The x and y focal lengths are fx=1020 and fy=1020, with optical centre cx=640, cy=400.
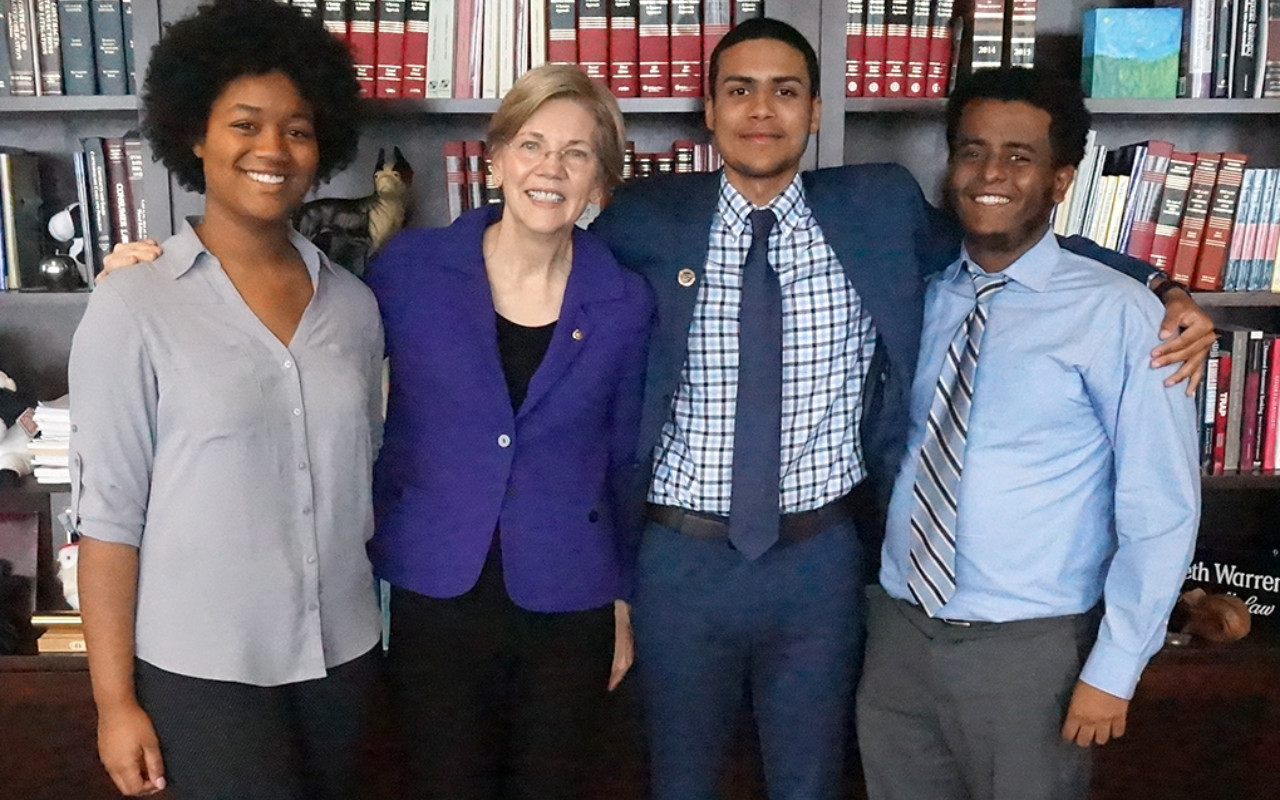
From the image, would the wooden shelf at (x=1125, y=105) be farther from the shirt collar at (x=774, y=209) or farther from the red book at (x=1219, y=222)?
the shirt collar at (x=774, y=209)

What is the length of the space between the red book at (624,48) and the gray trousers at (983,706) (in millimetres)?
1196

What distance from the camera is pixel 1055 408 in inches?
60.3

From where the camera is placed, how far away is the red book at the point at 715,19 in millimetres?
2105

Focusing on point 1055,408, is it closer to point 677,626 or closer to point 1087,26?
point 677,626

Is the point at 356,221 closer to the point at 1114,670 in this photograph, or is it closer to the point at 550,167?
the point at 550,167

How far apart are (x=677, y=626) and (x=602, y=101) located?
0.85 metres

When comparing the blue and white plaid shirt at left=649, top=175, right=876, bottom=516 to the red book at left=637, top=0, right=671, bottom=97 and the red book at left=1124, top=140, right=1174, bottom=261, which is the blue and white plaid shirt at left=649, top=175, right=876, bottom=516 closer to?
the red book at left=637, top=0, right=671, bottom=97

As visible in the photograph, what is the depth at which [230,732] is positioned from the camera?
132 cm

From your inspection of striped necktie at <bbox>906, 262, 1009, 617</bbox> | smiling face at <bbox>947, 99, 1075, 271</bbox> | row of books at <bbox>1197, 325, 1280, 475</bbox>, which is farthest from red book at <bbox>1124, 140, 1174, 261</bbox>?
striped necktie at <bbox>906, 262, 1009, 617</bbox>

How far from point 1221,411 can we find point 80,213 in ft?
8.24

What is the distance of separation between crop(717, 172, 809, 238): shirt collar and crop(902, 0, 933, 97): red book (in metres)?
0.61

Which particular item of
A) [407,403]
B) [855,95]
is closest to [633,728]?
[407,403]

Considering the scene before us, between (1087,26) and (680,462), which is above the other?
(1087,26)

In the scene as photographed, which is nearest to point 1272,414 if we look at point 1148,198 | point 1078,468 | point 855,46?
point 1148,198
